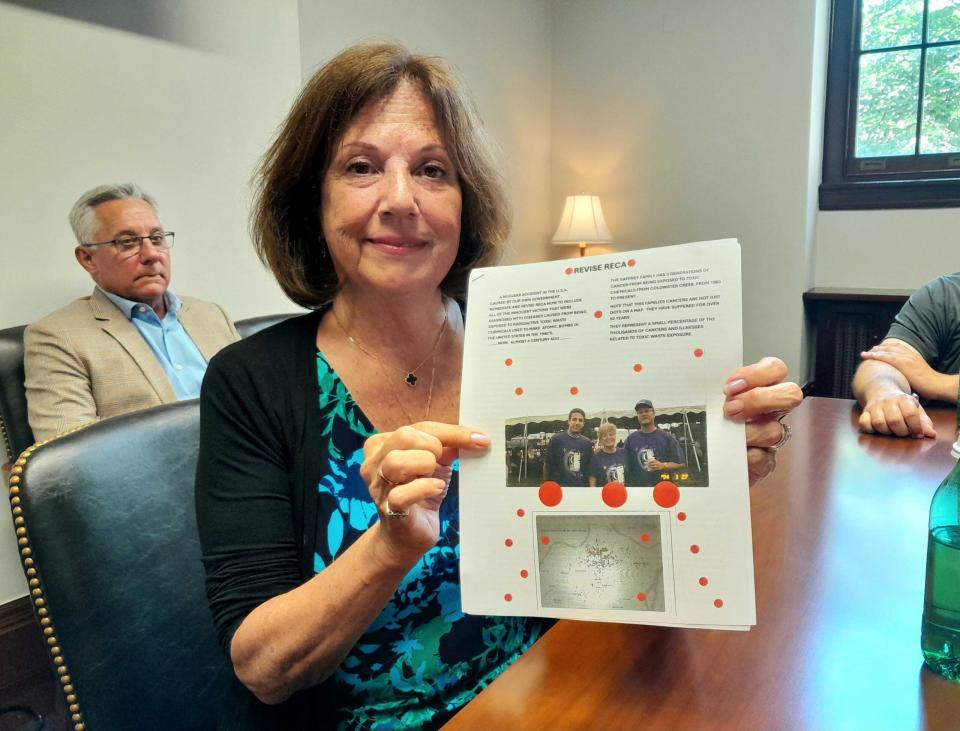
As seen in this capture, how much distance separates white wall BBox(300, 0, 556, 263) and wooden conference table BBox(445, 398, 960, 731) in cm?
236

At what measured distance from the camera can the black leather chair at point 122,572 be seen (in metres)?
0.77

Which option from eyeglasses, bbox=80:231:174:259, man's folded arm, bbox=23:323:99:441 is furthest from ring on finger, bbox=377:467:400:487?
eyeglasses, bbox=80:231:174:259

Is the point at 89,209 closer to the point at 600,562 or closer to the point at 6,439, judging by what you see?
the point at 6,439

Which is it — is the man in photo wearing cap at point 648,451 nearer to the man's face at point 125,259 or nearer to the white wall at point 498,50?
the man's face at point 125,259

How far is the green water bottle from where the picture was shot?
604mm

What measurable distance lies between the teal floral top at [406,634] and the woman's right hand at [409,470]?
199 mm

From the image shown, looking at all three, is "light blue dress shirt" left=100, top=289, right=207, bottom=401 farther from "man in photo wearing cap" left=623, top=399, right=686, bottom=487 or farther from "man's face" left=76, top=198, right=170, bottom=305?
"man in photo wearing cap" left=623, top=399, right=686, bottom=487

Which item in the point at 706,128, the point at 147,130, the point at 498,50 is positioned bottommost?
the point at 147,130

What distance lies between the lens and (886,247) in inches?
152

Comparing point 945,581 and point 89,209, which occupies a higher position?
point 89,209

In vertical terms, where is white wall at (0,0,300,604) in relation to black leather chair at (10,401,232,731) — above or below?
above

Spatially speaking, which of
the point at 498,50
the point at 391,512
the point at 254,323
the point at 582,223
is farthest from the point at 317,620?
the point at 498,50

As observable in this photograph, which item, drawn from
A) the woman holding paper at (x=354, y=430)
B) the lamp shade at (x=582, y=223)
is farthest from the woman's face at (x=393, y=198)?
the lamp shade at (x=582, y=223)

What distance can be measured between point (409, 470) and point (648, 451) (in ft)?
0.69
